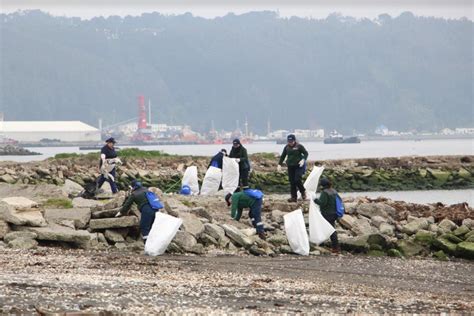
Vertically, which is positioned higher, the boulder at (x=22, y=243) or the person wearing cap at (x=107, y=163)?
the person wearing cap at (x=107, y=163)

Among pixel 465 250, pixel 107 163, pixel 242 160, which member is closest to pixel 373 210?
pixel 242 160

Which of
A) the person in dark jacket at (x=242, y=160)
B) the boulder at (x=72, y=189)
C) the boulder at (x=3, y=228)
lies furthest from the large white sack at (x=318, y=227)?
the boulder at (x=72, y=189)

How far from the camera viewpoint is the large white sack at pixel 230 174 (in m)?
21.5

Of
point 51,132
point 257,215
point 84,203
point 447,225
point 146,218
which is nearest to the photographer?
point 146,218

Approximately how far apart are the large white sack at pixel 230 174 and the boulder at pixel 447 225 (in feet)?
14.8

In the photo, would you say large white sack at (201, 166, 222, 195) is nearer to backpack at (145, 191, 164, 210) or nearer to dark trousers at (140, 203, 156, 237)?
backpack at (145, 191, 164, 210)

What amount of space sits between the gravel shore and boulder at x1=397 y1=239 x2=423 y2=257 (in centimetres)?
70

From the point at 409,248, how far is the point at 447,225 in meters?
1.89

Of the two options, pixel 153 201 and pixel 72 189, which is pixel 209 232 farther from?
pixel 72 189

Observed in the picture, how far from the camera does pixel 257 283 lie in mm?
12328

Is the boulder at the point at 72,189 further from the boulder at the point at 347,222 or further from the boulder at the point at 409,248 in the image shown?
the boulder at the point at 409,248

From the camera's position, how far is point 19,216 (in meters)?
15.8

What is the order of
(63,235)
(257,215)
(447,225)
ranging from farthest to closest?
(447,225) → (257,215) → (63,235)

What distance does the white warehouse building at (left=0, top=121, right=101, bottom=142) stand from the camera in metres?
161
